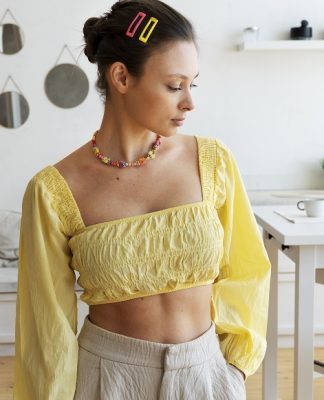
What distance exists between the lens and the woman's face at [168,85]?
1240mm

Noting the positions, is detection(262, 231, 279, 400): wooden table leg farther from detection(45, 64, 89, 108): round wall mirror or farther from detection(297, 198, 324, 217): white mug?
detection(45, 64, 89, 108): round wall mirror

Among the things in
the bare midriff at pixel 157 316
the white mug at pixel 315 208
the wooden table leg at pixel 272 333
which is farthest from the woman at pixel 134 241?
the wooden table leg at pixel 272 333

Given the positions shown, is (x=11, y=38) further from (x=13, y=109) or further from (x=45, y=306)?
(x=45, y=306)

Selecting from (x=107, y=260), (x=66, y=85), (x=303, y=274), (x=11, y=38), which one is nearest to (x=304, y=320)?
(x=303, y=274)

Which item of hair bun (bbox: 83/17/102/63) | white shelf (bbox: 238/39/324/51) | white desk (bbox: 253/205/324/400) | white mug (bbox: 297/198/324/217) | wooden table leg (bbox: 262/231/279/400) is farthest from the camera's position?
white shelf (bbox: 238/39/324/51)

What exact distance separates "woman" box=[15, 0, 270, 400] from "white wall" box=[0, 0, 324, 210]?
275cm

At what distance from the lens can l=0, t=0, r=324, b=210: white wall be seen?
4043 millimetres

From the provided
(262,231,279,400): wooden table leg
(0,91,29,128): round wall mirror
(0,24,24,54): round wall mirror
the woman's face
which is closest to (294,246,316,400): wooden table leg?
(262,231,279,400): wooden table leg

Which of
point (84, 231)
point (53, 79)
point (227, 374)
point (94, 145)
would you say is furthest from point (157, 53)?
point (53, 79)

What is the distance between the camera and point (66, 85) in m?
4.06

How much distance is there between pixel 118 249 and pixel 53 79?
296 cm

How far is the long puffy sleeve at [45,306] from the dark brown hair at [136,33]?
0.28 m

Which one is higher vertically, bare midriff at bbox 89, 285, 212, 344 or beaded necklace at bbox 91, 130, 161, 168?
beaded necklace at bbox 91, 130, 161, 168

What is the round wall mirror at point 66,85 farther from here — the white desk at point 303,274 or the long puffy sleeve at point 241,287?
the long puffy sleeve at point 241,287
